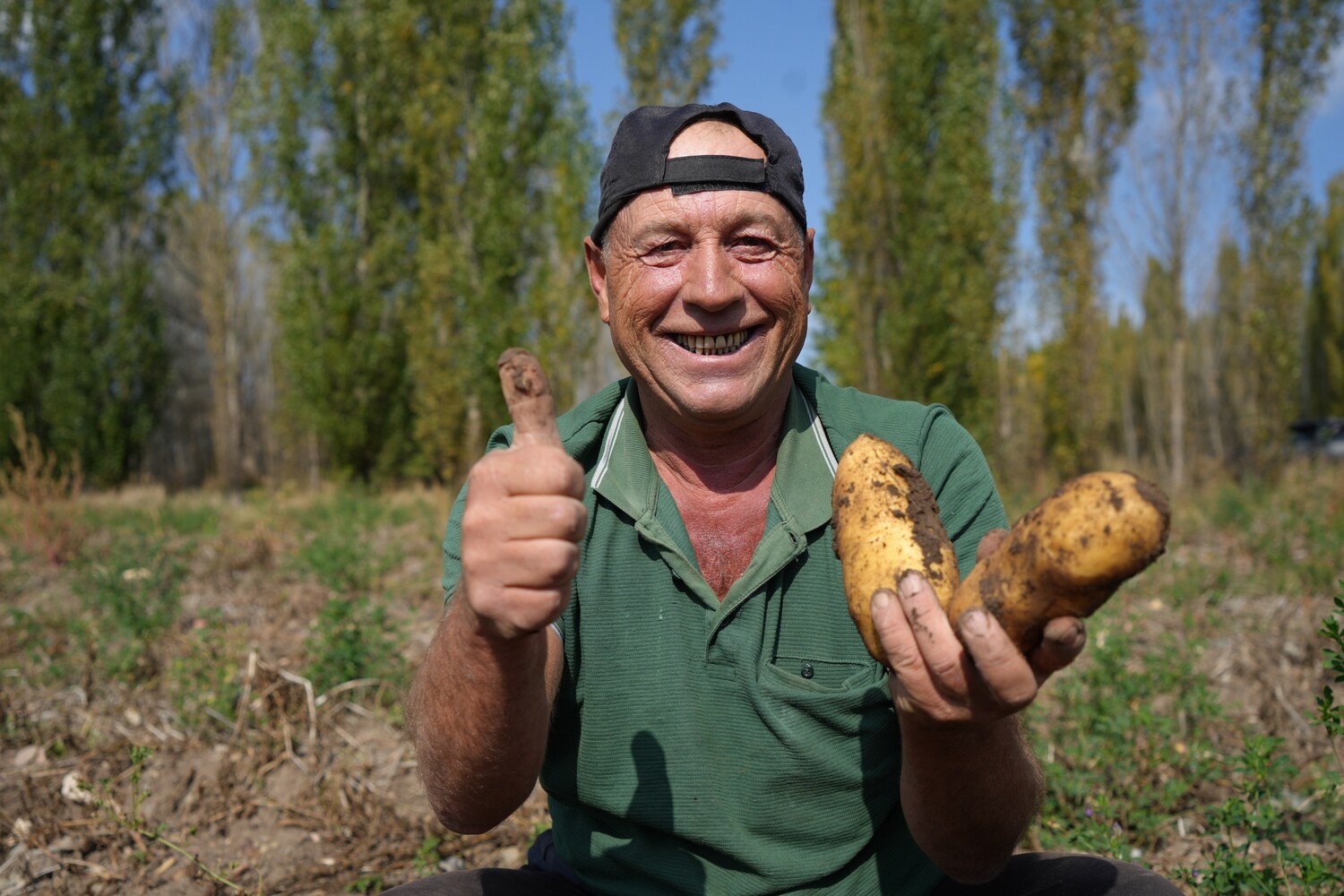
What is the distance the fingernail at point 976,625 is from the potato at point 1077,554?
0.06 metres

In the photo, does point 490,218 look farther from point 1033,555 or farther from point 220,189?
point 1033,555

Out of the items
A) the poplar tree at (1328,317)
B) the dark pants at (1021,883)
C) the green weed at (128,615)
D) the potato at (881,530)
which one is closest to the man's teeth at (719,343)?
the potato at (881,530)

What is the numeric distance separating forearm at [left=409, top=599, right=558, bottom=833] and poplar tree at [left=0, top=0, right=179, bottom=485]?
680 inches

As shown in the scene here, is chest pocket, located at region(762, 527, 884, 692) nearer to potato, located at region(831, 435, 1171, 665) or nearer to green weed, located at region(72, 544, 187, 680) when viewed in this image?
potato, located at region(831, 435, 1171, 665)

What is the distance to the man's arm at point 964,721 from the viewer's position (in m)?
1.25

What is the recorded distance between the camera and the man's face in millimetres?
1971

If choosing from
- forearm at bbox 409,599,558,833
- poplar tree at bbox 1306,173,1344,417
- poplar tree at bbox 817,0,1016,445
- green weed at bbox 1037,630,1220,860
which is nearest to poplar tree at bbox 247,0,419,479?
poplar tree at bbox 817,0,1016,445

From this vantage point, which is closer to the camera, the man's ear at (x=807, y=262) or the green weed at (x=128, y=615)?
the man's ear at (x=807, y=262)

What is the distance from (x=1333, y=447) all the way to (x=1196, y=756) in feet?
77.2

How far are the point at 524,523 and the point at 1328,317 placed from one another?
36.5 m

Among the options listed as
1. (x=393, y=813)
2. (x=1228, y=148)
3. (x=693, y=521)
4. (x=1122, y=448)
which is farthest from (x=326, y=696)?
(x=1122, y=448)

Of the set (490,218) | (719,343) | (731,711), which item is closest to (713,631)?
(731,711)

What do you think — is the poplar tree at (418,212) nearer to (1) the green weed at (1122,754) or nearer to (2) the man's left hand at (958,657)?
(1) the green weed at (1122,754)

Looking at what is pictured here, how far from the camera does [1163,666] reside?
3693 mm
